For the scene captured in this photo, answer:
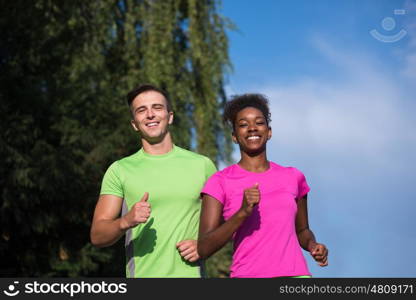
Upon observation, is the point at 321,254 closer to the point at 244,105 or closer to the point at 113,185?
the point at 244,105

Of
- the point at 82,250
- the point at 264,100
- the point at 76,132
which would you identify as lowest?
the point at 82,250

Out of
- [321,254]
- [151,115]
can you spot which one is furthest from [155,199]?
[321,254]

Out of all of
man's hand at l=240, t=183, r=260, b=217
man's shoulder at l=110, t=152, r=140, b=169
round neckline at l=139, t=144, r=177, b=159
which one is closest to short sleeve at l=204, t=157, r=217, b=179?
round neckline at l=139, t=144, r=177, b=159

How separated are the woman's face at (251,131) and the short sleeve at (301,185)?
0.69 feet

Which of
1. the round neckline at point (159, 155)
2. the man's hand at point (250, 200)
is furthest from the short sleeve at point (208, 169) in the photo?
the man's hand at point (250, 200)

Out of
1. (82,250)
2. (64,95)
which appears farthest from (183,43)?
(82,250)

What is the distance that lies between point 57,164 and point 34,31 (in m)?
2.37

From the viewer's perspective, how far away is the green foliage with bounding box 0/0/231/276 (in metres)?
10.5

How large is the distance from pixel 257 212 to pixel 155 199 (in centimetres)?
50

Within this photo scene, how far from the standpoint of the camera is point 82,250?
36.1 ft

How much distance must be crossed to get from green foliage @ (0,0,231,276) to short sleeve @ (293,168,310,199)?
7.56 metres

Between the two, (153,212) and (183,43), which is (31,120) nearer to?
(183,43)

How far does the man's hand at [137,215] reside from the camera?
9.20 ft

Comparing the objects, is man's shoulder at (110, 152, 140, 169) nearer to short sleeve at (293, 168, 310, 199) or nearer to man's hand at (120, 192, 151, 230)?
man's hand at (120, 192, 151, 230)
